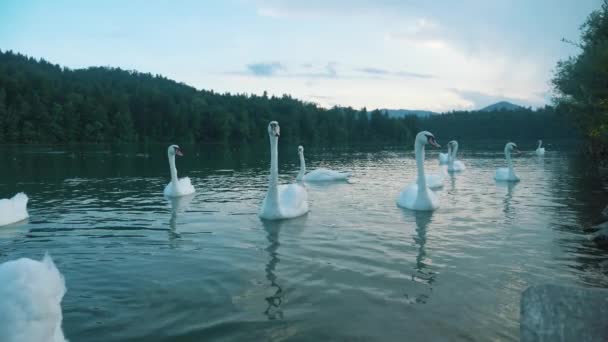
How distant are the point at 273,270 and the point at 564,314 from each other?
5.43m

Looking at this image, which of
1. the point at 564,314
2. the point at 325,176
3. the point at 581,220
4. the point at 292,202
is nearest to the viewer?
the point at 564,314

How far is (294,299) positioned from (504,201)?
12526mm

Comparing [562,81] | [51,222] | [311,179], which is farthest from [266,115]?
[51,222]

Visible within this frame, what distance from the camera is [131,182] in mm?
22812

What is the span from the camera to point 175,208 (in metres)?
15.1

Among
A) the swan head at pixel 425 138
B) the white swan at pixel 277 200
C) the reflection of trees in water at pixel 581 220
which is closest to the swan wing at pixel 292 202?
the white swan at pixel 277 200

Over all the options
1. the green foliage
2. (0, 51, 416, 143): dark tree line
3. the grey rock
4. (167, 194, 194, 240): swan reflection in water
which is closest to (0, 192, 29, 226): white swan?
(167, 194, 194, 240): swan reflection in water

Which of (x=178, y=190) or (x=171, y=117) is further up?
(x=171, y=117)

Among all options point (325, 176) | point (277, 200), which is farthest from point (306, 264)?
point (325, 176)

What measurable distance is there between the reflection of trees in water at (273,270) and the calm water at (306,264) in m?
0.03

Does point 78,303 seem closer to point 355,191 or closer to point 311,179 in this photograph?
point 355,191

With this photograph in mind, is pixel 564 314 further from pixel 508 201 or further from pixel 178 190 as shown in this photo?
pixel 178 190

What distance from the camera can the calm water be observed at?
18.9ft

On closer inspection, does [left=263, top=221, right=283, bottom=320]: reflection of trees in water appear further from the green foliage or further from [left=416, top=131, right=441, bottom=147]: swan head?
the green foliage
